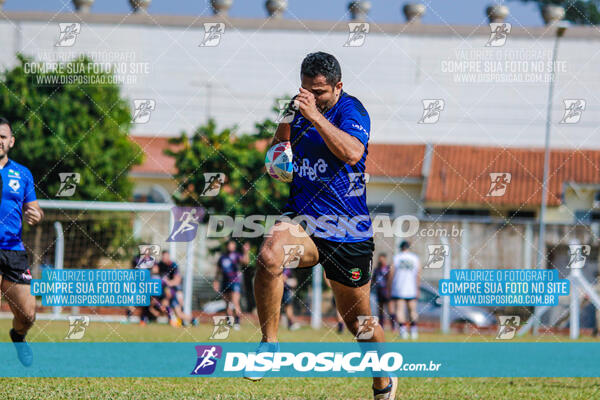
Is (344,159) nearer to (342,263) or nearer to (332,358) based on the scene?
(342,263)

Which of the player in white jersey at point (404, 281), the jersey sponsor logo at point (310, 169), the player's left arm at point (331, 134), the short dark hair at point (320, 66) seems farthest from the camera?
the player in white jersey at point (404, 281)

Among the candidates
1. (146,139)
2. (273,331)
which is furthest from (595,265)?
(273,331)

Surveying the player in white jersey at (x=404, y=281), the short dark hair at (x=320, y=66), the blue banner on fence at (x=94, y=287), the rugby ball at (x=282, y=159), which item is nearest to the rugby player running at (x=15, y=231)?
the rugby ball at (x=282, y=159)

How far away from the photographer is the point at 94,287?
1202cm

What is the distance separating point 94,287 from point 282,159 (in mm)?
7088

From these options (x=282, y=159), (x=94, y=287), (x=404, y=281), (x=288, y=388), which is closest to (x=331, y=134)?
(x=282, y=159)

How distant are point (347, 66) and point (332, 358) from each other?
1734cm

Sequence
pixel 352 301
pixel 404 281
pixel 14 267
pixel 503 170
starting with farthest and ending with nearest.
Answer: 1. pixel 503 170
2. pixel 404 281
3. pixel 14 267
4. pixel 352 301

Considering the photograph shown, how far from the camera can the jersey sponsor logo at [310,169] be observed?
5684mm

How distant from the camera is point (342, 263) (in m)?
5.57

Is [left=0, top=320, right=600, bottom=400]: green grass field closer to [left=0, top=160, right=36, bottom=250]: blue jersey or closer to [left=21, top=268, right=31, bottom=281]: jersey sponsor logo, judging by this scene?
[left=21, top=268, right=31, bottom=281]: jersey sponsor logo

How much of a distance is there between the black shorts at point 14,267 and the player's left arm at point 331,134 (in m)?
3.59

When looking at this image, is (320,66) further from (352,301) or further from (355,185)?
(352,301)

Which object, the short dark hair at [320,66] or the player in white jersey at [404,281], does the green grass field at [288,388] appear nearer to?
the short dark hair at [320,66]
